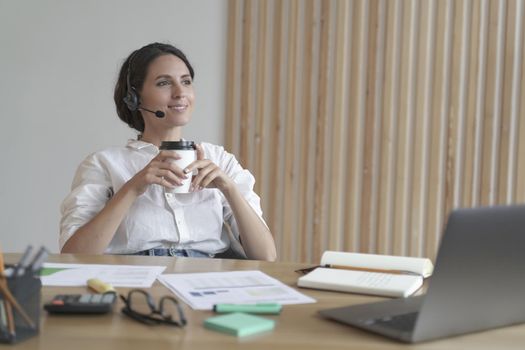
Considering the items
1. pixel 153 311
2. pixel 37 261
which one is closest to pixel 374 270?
pixel 153 311

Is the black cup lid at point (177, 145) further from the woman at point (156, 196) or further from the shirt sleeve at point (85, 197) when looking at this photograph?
the shirt sleeve at point (85, 197)

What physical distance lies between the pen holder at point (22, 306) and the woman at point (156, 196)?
84 centimetres

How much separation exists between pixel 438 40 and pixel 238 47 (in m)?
1.04

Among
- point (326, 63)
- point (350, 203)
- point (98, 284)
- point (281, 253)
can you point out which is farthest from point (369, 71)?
point (98, 284)

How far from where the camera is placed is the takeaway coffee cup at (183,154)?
1.74 m

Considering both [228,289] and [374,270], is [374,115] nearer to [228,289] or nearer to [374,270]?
[374,270]

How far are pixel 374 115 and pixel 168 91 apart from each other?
4.26 ft

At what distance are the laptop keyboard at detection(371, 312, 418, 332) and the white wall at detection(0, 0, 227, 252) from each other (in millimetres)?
2365

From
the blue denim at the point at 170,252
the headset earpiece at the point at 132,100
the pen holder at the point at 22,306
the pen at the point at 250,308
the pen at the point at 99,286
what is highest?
the headset earpiece at the point at 132,100

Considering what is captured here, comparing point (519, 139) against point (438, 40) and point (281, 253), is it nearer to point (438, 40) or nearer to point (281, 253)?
point (438, 40)

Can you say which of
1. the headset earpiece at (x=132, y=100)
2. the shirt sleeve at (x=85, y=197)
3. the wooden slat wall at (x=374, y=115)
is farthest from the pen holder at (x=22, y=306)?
the wooden slat wall at (x=374, y=115)

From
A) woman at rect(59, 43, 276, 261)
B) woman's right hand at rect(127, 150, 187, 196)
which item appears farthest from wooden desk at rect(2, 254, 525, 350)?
woman at rect(59, 43, 276, 261)

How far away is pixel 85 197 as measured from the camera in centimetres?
206

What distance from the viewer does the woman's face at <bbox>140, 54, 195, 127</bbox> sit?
223cm
